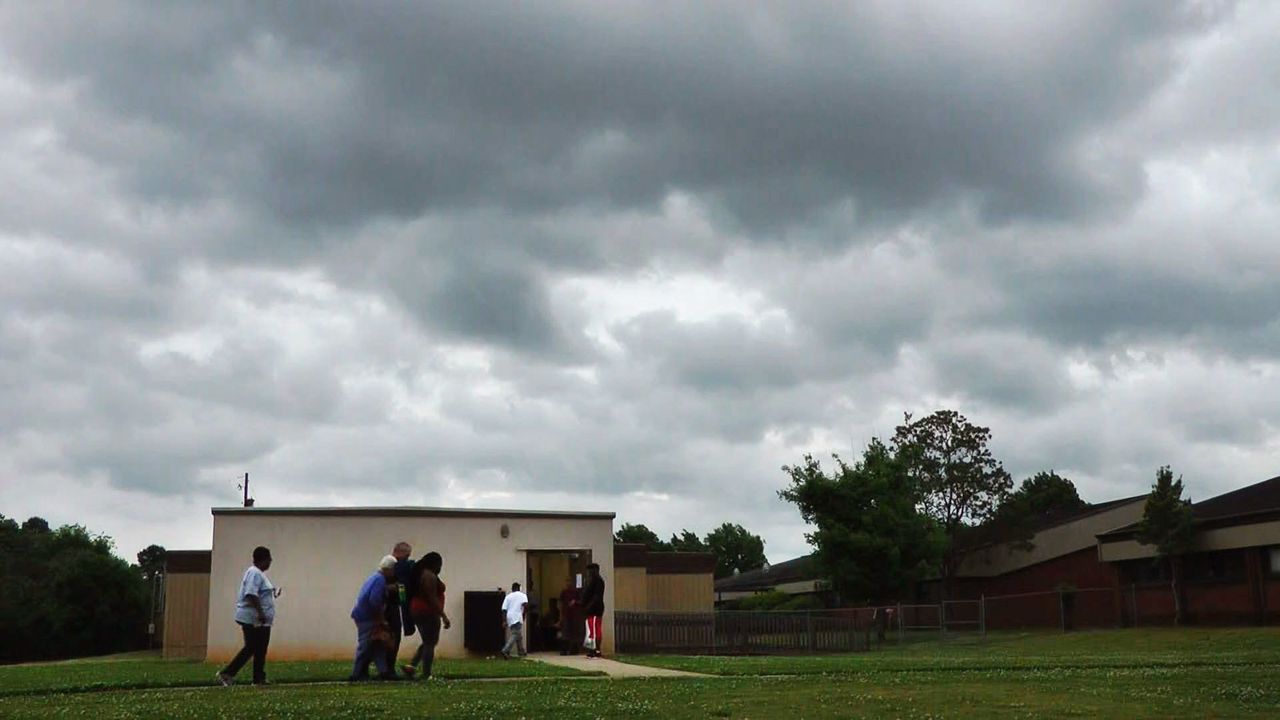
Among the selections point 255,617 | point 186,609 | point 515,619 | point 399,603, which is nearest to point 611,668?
point 399,603

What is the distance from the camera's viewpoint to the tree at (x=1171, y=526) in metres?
44.0

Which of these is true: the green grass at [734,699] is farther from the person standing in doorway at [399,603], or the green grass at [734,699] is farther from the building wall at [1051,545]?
the building wall at [1051,545]

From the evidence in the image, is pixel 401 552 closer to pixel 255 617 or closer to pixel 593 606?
pixel 255 617

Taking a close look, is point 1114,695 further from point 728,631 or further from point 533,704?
point 728,631

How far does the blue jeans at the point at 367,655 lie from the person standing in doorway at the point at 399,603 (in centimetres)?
9

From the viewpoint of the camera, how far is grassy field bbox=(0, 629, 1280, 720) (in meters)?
12.2

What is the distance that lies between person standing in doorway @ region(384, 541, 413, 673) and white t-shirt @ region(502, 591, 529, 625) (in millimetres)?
8495

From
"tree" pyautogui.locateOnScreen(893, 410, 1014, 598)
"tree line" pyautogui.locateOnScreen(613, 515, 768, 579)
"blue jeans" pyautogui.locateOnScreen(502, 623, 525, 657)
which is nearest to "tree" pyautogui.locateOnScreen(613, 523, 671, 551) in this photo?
"tree line" pyautogui.locateOnScreen(613, 515, 768, 579)

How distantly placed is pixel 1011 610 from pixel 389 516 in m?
32.0

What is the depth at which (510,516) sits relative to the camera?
96.5 ft

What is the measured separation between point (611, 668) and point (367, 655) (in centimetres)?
511

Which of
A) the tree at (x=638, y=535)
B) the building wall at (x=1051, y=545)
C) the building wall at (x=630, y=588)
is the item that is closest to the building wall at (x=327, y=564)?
the building wall at (x=630, y=588)

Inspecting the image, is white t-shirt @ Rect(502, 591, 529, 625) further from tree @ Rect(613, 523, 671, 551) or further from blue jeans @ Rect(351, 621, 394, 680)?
→ tree @ Rect(613, 523, 671, 551)

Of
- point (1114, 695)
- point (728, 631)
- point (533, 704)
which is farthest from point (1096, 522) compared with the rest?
point (533, 704)
